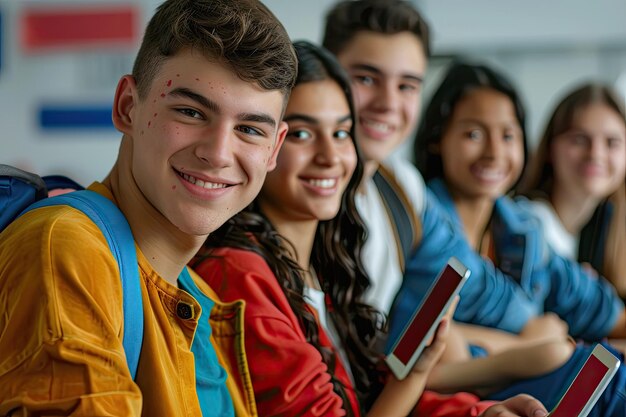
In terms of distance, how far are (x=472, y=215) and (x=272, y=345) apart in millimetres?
951

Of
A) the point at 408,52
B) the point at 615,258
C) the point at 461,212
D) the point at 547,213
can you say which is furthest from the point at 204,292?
the point at 615,258

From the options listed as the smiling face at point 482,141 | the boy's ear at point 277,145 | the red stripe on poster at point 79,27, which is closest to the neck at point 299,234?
the boy's ear at point 277,145

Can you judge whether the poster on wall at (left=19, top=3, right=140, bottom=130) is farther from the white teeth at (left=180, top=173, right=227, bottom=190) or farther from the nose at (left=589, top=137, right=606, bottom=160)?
the white teeth at (left=180, top=173, right=227, bottom=190)

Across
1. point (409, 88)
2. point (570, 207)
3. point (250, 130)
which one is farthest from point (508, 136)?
point (250, 130)

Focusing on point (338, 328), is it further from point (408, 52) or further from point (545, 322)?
point (545, 322)

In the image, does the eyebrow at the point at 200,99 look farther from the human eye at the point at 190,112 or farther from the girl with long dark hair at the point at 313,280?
the girl with long dark hair at the point at 313,280

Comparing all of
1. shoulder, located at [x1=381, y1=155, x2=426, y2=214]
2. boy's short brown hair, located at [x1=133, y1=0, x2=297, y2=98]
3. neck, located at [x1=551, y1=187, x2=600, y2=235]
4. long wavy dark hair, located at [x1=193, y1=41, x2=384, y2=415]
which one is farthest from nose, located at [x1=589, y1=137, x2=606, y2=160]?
boy's short brown hair, located at [x1=133, y1=0, x2=297, y2=98]

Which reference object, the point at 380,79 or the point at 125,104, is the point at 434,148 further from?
the point at 125,104

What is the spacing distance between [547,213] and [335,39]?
33.4 inches

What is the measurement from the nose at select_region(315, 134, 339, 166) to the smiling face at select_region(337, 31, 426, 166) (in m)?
0.41

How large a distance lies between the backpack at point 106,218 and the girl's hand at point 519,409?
0.49m

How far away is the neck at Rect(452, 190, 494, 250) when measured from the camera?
1.84m

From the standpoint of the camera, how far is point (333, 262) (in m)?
1.27

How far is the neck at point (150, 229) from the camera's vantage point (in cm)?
85
